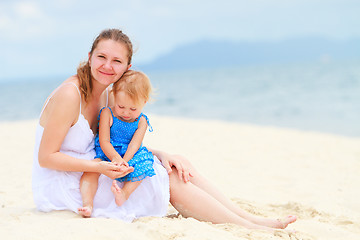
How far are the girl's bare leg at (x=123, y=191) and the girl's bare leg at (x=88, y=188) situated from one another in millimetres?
198

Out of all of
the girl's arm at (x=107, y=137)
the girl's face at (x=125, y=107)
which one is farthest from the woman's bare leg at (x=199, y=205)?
the girl's face at (x=125, y=107)

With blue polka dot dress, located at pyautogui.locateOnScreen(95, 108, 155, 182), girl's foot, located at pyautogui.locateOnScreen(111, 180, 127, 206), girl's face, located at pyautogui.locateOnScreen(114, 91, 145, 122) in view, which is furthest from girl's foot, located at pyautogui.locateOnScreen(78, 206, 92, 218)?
girl's face, located at pyautogui.locateOnScreen(114, 91, 145, 122)

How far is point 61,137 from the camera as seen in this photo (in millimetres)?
2893

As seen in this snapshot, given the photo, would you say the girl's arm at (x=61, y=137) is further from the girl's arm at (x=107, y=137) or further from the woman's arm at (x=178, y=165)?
the woman's arm at (x=178, y=165)

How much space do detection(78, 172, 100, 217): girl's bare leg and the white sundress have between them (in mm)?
38

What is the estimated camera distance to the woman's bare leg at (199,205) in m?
3.03

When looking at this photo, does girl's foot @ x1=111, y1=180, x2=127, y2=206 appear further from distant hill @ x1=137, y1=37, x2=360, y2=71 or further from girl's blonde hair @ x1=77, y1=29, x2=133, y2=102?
distant hill @ x1=137, y1=37, x2=360, y2=71

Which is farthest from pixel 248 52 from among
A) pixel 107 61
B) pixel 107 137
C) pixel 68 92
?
pixel 68 92

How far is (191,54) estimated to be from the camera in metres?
123

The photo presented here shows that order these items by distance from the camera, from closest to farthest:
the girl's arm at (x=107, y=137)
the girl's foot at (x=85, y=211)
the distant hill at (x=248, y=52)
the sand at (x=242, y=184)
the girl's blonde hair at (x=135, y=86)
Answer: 1. the sand at (x=242, y=184)
2. the girl's foot at (x=85, y=211)
3. the girl's arm at (x=107, y=137)
4. the girl's blonde hair at (x=135, y=86)
5. the distant hill at (x=248, y=52)

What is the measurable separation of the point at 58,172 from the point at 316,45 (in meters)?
136

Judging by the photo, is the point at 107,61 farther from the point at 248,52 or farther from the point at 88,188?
the point at 248,52

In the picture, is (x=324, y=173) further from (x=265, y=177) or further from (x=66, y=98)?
(x=66, y=98)

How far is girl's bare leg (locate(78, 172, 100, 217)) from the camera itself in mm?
2924
